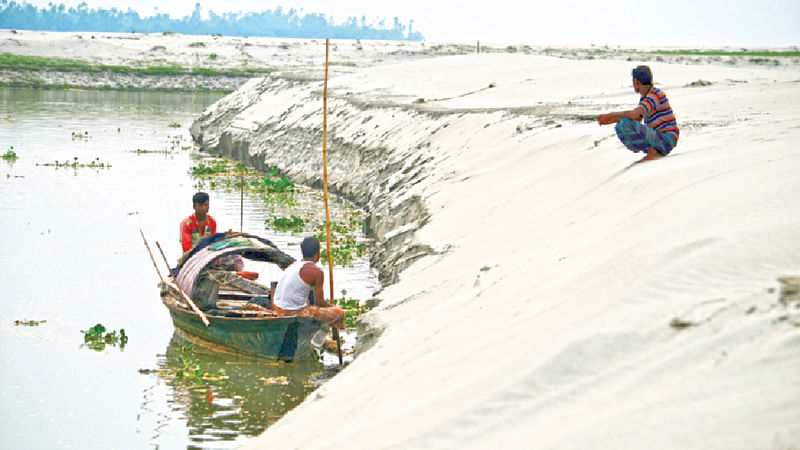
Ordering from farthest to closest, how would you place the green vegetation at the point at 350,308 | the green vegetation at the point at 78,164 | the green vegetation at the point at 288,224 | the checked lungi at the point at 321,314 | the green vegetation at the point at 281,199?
the green vegetation at the point at 78,164, the green vegetation at the point at 288,224, the green vegetation at the point at 281,199, the green vegetation at the point at 350,308, the checked lungi at the point at 321,314

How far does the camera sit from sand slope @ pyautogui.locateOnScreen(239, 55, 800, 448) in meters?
4.46

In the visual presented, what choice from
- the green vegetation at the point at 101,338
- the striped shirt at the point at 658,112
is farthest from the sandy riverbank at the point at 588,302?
the green vegetation at the point at 101,338

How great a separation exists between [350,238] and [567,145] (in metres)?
5.62

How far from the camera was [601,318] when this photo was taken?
545 cm

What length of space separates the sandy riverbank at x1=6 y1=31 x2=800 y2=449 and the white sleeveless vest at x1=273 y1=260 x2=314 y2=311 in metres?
0.92

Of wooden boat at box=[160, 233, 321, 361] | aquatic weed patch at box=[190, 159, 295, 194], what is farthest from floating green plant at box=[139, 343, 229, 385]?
aquatic weed patch at box=[190, 159, 295, 194]

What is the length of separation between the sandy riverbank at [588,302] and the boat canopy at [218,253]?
5.43 feet

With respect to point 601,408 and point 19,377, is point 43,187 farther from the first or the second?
point 601,408

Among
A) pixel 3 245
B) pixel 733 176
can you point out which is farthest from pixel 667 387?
pixel 3 245

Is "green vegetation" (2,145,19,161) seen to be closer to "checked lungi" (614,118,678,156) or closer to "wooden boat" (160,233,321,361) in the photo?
"wooden boat" (160,233,321,361)

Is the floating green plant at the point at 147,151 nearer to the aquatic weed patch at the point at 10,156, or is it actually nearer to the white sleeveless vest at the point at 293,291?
the aquatic weed patch at the point at 10,156

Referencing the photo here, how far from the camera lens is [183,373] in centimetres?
1049

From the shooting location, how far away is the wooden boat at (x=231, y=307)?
1042 centimetres

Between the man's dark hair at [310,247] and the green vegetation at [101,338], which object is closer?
the man's dark hair at [310,247]
